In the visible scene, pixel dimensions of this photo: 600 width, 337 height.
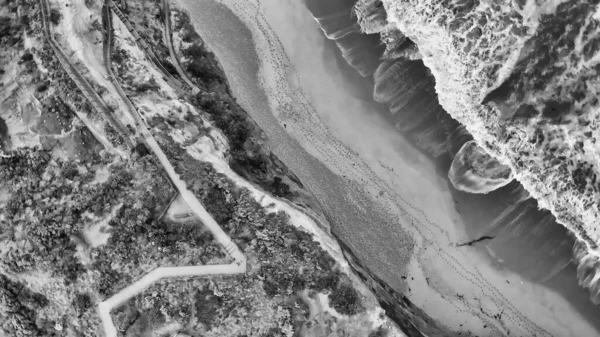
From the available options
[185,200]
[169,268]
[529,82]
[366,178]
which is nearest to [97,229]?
[169,268]

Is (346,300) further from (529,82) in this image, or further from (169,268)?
(529,82)

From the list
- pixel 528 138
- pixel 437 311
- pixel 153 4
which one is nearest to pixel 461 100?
pixel 528 138

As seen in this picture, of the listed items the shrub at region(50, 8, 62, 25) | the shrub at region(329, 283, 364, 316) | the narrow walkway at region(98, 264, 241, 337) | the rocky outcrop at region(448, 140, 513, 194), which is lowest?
the narrow walkway at region(98, 264, 241, 337)

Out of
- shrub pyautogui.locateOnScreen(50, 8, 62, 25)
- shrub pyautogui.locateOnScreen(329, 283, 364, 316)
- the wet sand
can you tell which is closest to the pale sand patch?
the wet sand

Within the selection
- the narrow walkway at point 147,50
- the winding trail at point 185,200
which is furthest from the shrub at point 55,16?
the narrow walkway at point 147,50

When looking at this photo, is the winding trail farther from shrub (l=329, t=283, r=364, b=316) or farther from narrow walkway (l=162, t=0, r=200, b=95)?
shrub (l=329, t=283, r=364, b=316)
